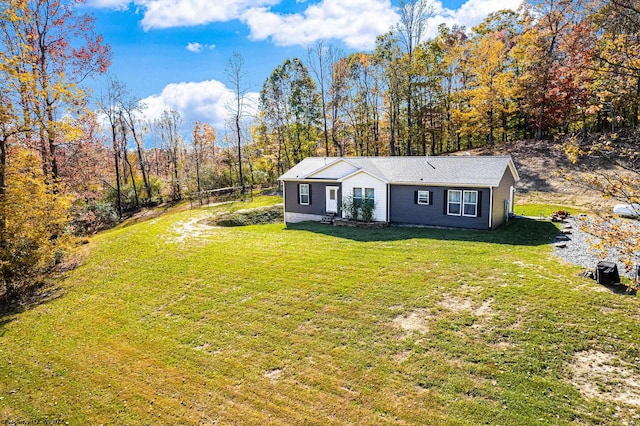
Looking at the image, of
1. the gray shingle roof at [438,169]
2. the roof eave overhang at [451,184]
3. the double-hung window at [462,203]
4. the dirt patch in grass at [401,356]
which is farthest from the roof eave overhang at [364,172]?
the dirt patch in grass at [401,356]

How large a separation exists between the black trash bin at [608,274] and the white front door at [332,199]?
12.9 metres

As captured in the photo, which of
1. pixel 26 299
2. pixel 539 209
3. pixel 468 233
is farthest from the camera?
pixel 539 209

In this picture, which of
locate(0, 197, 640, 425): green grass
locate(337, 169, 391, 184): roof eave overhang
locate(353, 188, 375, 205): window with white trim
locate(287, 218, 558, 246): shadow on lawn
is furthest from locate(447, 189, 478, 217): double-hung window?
locate(353, 188, 375, 205): window with white trim

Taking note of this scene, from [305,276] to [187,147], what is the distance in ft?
136

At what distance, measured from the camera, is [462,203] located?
55.8ft

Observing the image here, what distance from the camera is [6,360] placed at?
829 cm

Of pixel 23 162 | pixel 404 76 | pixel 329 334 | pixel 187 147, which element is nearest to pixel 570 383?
pixel 329 334

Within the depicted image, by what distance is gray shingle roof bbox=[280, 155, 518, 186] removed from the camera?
16797 millimetres

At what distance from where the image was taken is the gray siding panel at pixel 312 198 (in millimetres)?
20859

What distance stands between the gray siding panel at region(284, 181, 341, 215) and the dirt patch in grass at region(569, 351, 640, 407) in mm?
14620

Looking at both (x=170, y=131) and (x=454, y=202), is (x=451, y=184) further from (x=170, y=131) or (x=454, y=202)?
(x=170, y=131)

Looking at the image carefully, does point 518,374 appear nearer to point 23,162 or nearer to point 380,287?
point 380,287

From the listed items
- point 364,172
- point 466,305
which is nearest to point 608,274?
point 466,305

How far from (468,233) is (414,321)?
29.8 ft
